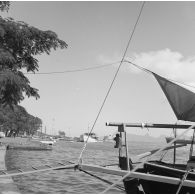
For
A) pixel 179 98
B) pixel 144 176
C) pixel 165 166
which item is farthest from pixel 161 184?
pixel 179 98

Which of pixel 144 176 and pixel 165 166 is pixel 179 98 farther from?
pixel 144 176

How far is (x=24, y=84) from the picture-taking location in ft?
59.6

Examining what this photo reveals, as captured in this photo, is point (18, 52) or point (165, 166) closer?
point (165, 166)

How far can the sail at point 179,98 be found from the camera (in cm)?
881

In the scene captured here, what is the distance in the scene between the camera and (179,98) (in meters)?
8.96

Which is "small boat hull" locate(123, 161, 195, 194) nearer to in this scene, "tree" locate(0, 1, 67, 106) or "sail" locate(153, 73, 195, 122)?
"sail" locate(153, 73, 195, 122)

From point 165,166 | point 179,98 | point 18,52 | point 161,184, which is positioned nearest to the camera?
point 161,184

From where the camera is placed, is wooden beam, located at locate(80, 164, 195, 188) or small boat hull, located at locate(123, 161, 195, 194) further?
A: small boat hull, located at locate(123, 161, 195, 194)

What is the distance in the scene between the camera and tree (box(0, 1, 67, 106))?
17470 mm

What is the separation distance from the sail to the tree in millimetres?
10124

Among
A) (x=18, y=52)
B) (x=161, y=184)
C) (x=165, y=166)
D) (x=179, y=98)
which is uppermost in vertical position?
(x=18, y=52)

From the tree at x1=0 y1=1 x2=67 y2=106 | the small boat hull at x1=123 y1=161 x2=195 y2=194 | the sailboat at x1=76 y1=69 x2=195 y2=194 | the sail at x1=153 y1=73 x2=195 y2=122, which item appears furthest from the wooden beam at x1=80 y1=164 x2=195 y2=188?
the tree at x1=0 y1=1 x2=67 y2=106

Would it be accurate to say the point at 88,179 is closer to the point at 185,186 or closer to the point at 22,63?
the point at 22,63

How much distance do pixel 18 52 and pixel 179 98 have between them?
13501 millimetres
